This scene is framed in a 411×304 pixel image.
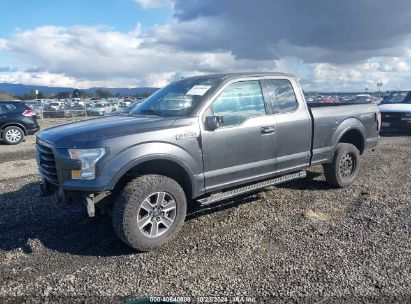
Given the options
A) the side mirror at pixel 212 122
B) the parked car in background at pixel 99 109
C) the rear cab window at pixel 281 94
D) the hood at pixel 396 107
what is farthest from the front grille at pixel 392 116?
the parked car in background at pixel 99 109

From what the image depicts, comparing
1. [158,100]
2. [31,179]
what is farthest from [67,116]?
[158,100]

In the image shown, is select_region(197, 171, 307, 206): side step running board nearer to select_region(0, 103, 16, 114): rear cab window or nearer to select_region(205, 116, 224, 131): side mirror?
select_region(205, 116, 224, 131): side mirror

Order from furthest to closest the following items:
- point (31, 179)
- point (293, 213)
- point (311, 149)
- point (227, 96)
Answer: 1. point (31, 179)
2. point (311, 149)
3. point (293, 213)
4. point (227, 96)

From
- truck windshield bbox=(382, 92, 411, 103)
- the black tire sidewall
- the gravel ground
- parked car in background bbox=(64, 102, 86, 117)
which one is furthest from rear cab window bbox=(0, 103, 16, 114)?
truck windshield bbox=(382, 92, 411, 103)

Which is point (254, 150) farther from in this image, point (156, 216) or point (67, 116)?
point (67, 116)

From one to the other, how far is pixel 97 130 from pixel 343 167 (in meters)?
4.32

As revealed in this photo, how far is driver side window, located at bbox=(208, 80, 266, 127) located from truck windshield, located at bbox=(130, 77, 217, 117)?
22 cm

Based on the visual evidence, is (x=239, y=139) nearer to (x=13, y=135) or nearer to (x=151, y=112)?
(x=151, y=112)

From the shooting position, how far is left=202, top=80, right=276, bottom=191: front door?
4.59m

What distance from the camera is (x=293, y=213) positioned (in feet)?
17.2

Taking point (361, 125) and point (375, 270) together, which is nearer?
point (375, 270)

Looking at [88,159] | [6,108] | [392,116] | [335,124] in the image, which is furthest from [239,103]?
[6,108]

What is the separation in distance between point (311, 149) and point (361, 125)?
1.43 metres

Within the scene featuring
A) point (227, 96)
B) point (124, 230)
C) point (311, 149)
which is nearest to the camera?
point (124, 230)
